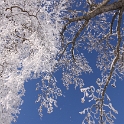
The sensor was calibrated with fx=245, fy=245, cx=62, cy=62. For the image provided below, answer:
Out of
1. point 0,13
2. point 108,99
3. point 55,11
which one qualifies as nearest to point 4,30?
point 0,13

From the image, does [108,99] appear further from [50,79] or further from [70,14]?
[70,14]

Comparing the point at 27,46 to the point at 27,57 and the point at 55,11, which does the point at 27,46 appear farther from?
the point at 55,11

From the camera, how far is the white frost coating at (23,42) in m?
3.85

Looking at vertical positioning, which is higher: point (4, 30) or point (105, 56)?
point (105, 56)

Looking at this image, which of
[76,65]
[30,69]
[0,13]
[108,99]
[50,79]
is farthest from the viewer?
[76,65]

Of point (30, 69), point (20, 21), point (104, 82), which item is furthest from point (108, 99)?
point (20, 21)

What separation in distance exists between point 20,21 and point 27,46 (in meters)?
0.44

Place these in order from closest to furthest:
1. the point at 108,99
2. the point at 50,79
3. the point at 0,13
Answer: the point at 0,13 → the point at 108,99 → the point at 50,79

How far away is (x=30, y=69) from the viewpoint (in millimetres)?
3816

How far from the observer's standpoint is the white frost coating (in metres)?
3.85

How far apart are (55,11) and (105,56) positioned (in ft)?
9.30

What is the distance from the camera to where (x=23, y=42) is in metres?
4.12

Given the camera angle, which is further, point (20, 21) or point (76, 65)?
point (76, 65)

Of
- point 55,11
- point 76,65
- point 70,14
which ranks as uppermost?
point 70,14
